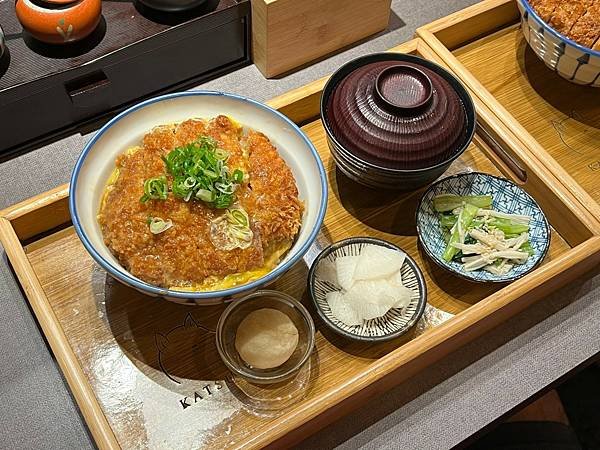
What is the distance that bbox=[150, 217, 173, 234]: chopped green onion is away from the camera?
4.78 ft

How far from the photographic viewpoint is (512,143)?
188cm

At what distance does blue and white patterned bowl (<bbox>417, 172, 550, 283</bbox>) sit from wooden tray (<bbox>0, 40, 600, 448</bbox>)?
0.18 ft

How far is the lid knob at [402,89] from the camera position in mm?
1659

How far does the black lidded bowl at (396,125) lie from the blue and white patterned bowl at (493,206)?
0.09m

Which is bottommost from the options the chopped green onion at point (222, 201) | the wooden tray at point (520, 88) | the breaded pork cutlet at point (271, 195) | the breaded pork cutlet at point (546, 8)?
the wooden tray at point (520, 88)

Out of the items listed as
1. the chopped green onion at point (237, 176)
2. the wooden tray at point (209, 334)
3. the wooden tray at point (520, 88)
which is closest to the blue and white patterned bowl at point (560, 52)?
the wooden tray at point (520, 88)

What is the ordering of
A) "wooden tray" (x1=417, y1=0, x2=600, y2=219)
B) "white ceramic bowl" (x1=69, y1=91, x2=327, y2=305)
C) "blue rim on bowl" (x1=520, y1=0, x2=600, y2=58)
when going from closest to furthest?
"white ceramic bowl" (x1=69, y1=91, x2=327, y2=305)
"blue rim on bowl" (x1=520, y1=0, x2=600, y2=58)
"wooden tray" (x1=417, y1=0, x2=600, y2=219)

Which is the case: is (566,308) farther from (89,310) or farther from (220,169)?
(89,310)

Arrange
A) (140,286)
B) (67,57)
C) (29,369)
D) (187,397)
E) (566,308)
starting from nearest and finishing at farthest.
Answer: (140,286)
(187,397)
(29,369)
(566,308)
(67,57)

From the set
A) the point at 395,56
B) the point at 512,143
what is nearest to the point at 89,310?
the point at 395,56

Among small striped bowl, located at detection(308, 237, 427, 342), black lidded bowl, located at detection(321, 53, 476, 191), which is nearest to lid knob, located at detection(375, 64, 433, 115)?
black lidded bowl, located at detection(321, 53, 476, 191)

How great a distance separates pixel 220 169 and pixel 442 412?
2.58 ft

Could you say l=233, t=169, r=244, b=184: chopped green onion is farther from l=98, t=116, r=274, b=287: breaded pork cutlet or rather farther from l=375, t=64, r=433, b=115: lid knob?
l=375, t=64, r=433, b=115: lid knob

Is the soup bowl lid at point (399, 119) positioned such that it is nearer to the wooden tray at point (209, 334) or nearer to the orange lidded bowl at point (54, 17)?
the wooden tray at point (209, 334)
